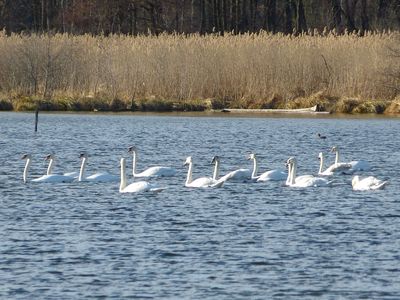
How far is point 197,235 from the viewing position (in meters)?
14.4

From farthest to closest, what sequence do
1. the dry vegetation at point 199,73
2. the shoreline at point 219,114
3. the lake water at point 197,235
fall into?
the dry vegetation at point 199,73 < the shoreline at point 219,114 < the lake water at point 197,235

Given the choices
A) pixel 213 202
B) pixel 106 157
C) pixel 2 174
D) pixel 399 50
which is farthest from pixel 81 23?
pixel 213 202

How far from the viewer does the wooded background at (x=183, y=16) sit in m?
49.1

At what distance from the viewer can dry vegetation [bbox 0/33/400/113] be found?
Answer: 111ft

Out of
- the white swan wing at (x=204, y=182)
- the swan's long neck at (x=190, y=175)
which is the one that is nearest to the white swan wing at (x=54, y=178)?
the swan's long neck at (x=190, y=175)

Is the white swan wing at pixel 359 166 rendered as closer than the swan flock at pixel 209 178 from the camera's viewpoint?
No

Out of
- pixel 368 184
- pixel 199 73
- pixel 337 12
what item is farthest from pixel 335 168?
pixel 337 12

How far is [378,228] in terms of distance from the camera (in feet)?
48.9

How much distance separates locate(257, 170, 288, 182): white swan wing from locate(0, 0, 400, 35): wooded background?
26.2 meters

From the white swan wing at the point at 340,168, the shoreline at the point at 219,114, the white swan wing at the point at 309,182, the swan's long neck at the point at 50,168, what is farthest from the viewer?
the shoreline at the point at 219,114

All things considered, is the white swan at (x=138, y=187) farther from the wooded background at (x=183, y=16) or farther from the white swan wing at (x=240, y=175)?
the wooded background at (x=183, y=16)

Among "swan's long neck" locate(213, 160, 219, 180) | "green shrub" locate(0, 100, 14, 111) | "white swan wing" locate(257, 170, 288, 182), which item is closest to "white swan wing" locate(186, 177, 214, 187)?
"swan's long neck" locate(213, 160, 219, 180)

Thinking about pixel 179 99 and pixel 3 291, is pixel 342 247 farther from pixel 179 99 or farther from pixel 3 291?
pixel 179 99

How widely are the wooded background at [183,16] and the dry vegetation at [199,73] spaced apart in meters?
10.6
